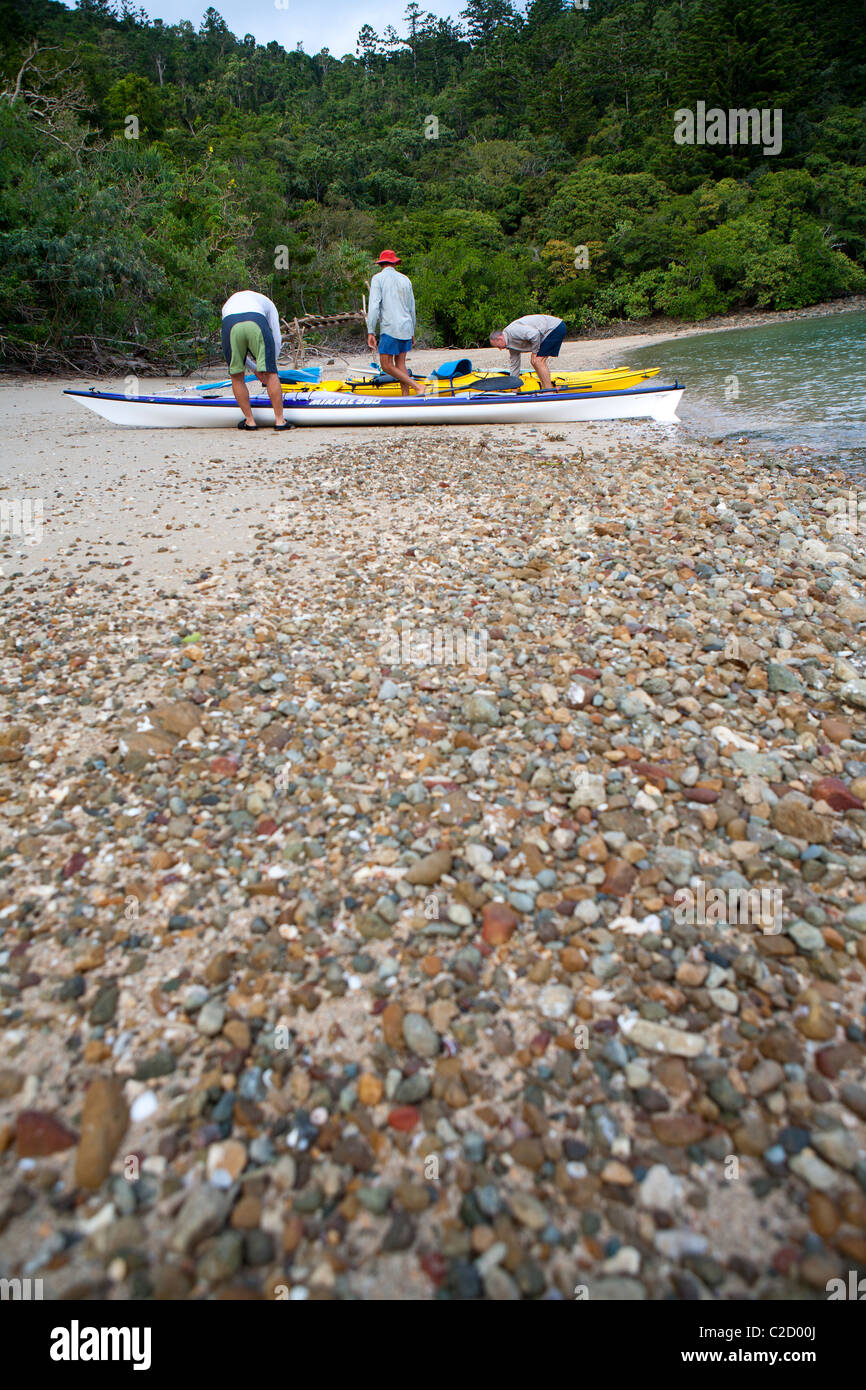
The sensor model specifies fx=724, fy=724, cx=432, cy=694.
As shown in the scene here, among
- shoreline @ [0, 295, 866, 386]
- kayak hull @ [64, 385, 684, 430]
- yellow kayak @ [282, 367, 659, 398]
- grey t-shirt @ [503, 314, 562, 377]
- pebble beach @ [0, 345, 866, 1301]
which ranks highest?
shoreline @ [0, 295, 866, 386]

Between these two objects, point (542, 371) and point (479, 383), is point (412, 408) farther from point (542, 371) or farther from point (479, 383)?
point (542, 371)

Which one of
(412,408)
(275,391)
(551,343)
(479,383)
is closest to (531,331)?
(551,343)

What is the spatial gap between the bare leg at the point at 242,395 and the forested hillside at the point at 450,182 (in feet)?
27.4

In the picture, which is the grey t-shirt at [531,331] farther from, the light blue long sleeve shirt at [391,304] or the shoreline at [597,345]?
the shoreline at [597,345]

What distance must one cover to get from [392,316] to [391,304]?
16cm

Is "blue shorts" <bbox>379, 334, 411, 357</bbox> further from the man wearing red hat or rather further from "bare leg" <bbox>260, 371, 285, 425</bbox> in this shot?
"bare leg" <bbox>260, 371, 285, 425</bbox>

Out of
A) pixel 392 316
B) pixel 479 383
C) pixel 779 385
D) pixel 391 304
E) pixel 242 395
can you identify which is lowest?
pixel 242 395

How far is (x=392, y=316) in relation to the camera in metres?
10.8

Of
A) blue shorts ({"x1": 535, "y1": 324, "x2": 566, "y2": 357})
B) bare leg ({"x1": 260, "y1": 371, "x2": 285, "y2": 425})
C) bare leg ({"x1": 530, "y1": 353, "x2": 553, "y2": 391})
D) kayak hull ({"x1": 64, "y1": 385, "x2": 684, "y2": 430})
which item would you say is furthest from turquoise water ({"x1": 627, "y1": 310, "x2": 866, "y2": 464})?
bare leg ({"x1": 260, "y1": 371, "x2": 285, "y2": 425})

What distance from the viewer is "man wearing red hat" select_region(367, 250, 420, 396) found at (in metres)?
10.6

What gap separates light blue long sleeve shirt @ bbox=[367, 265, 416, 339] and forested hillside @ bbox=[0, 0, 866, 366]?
8.93 meters

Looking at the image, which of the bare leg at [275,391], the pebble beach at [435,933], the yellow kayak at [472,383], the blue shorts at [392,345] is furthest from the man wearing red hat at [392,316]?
the pebble beach at [435,933]

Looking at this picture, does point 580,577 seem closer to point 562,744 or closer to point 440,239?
point 562,744

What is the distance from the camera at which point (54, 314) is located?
16.7 m
